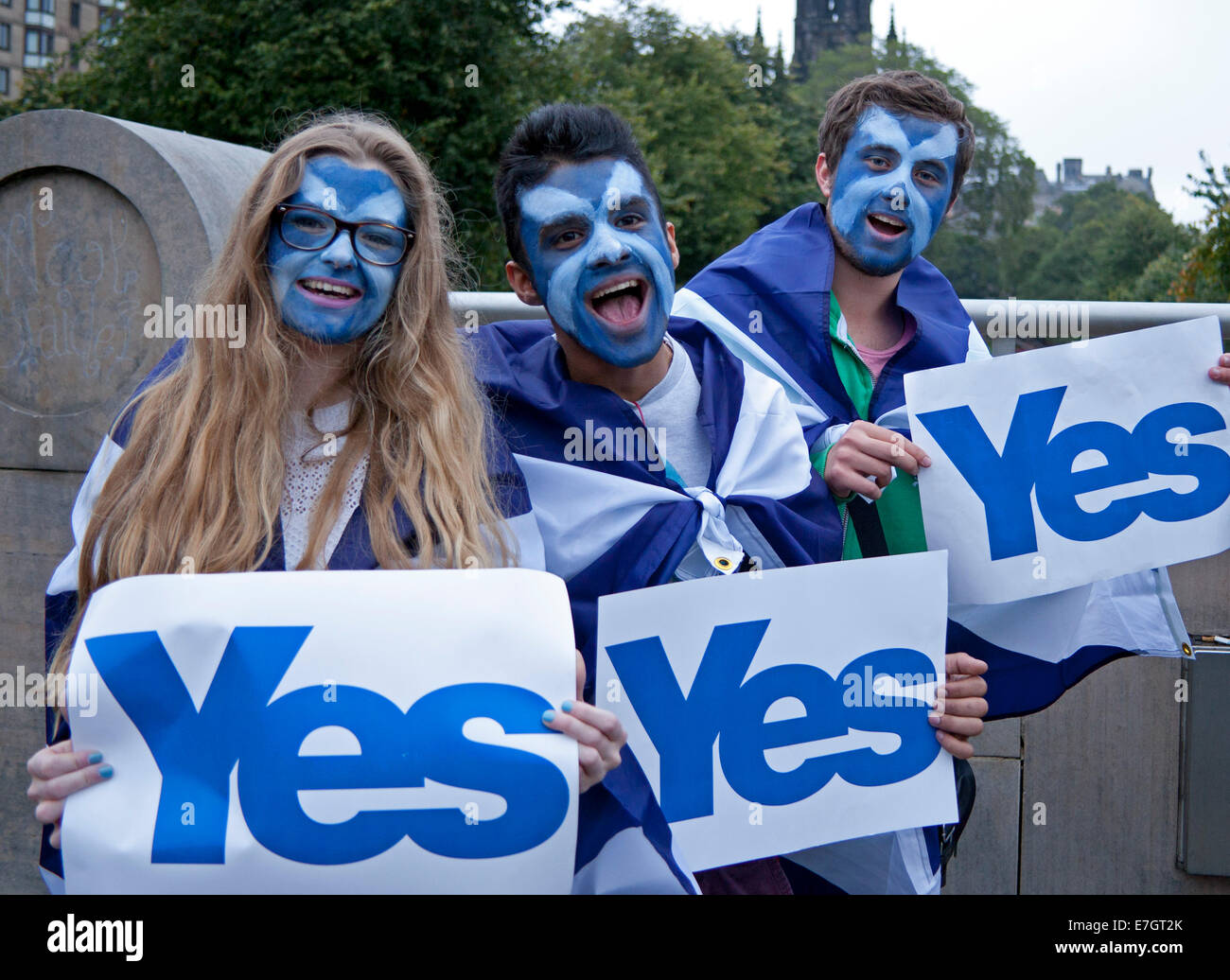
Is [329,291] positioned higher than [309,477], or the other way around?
[329,291]

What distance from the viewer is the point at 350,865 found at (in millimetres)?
2074

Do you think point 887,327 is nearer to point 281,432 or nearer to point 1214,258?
point 281,432

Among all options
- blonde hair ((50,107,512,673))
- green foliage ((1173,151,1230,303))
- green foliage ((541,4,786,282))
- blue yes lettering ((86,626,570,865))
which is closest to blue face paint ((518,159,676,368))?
blonde hair ((50,107,512,673))

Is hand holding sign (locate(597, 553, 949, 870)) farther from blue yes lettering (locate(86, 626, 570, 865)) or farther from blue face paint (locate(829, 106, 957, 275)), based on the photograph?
blue face paint (locate(829, 106, 957, 275))

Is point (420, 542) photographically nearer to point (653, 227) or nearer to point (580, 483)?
point (580, 483)

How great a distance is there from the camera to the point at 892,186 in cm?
302

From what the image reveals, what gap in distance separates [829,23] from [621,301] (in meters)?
109

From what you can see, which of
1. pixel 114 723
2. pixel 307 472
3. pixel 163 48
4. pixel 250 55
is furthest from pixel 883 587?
pixel 163 48

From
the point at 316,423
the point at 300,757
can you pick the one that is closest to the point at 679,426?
the point at 316,423

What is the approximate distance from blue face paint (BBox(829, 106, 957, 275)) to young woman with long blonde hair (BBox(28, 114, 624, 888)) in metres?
1.05

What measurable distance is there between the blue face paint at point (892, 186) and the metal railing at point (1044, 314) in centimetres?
49

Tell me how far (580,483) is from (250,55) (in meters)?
19.2

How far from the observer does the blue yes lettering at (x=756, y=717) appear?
2494 mm

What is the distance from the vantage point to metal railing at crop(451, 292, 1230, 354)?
11.5ft
